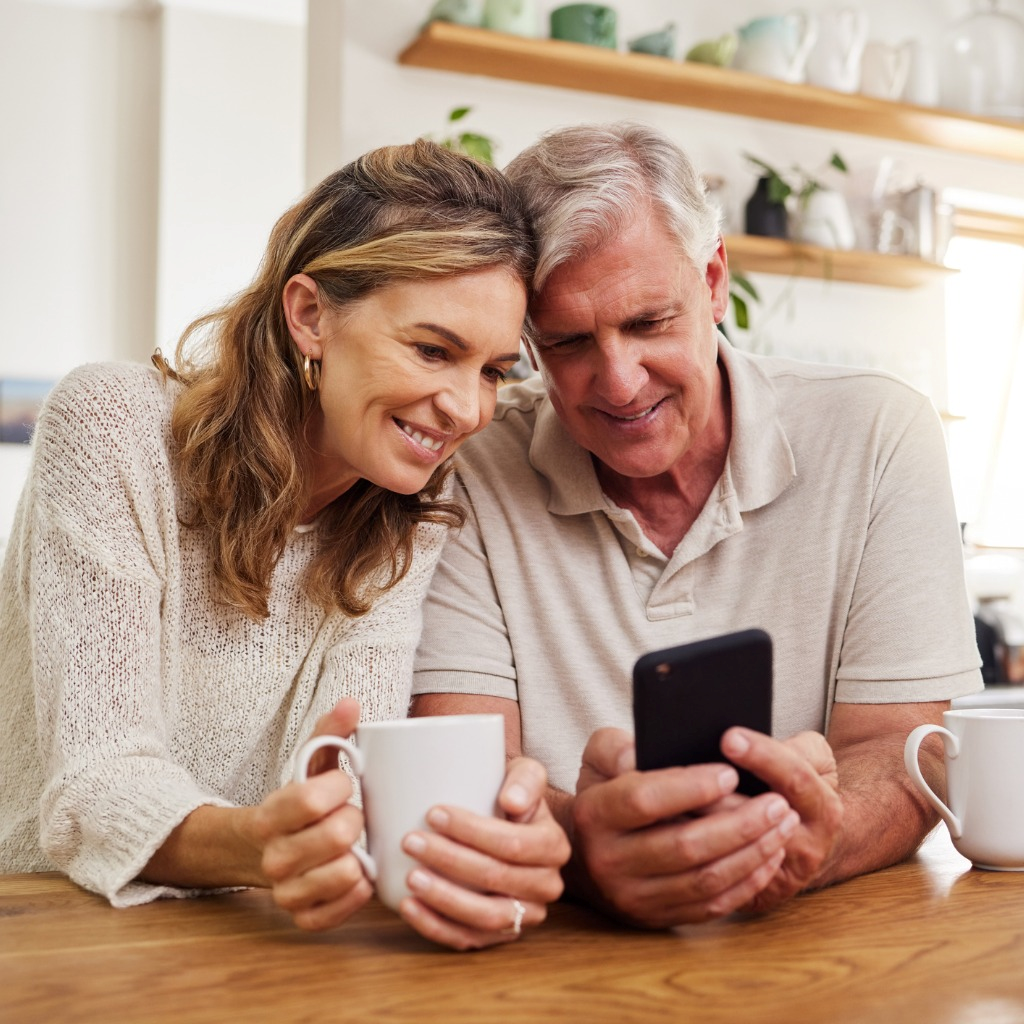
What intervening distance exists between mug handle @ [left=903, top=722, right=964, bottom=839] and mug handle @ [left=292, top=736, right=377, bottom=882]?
0.51m

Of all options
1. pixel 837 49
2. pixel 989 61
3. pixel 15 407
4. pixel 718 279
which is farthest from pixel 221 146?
pixel 718 279

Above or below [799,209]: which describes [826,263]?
below

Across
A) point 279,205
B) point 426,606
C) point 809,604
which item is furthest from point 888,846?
point 279,205

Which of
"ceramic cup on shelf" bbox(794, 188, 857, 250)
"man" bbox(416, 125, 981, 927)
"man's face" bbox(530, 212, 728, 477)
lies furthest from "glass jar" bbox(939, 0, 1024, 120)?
"man's face" bbox(530, 212, 728, 477)

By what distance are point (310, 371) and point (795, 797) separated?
74cm

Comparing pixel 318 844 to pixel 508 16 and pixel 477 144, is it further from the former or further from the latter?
pixel 508 16

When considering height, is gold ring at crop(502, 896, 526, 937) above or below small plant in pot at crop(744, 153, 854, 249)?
below

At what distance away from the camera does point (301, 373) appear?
1.41 m

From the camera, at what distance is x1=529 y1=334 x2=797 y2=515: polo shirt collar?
5.02 feet

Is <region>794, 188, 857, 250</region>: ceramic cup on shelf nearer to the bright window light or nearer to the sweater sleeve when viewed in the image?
the bright window light

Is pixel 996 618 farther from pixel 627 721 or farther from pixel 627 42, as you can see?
pixel 627 721

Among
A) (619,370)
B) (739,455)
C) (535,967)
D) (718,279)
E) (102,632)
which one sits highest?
(718,279)

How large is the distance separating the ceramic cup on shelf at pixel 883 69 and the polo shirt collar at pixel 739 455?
2843mm

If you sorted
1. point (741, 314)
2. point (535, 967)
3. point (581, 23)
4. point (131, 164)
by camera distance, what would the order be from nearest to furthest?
point (535, 967)
point (581, 23)
point (741, 314)
point (131, 164)
